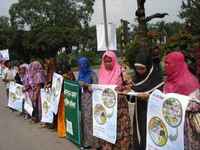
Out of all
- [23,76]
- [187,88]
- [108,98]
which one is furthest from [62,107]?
[187,88]

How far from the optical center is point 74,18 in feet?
315

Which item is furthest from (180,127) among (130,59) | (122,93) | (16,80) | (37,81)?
(130,59)

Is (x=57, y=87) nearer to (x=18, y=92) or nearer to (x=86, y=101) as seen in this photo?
(x=86, y=101)

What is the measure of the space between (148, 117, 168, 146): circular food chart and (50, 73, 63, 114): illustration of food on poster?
4408mm

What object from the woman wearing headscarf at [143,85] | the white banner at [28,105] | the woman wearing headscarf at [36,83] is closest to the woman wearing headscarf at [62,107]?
the woman wearing headscarf at [36,83]

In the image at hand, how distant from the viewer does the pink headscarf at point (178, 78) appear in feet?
20.2

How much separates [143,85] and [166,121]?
3.64 feet

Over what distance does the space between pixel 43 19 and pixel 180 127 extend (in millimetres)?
91593

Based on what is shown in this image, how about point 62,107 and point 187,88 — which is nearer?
point 187,88

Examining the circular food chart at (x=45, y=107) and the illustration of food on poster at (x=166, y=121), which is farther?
the circular food chart at (x=45, y=107)

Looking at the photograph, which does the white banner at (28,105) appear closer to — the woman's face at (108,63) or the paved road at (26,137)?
the paved road at (26,137)

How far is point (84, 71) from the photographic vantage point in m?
9.36

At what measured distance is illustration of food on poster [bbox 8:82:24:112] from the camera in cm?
1542

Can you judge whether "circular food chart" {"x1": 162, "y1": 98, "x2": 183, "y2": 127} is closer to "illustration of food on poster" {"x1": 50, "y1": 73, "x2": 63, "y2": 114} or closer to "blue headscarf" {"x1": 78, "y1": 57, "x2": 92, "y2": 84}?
"blue headscarf" {"x1": 78, "y1": 57, "x2": 92, "y2": 84}
